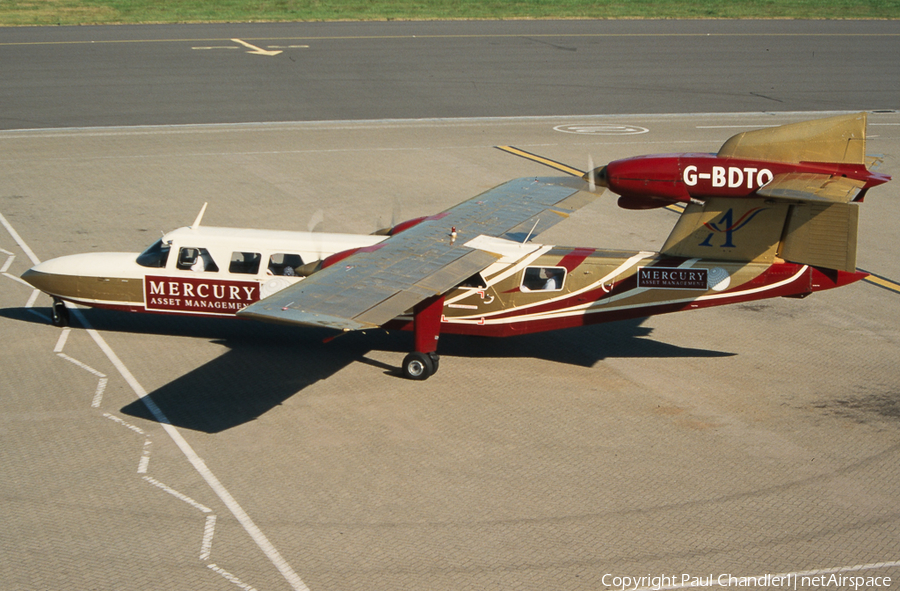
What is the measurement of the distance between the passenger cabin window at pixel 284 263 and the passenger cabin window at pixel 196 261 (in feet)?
4.70

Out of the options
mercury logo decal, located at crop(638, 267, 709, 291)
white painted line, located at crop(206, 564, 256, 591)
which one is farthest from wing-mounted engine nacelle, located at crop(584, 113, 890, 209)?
white painted line, located at crop(206, 564, 256, 591)

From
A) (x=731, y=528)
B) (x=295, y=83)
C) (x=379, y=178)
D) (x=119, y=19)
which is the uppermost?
(x=119, y=19)

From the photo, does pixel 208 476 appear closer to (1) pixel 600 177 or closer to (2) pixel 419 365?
(2) pixel 419 365

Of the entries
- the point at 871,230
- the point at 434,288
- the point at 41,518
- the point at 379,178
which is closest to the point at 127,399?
the point at 41,518

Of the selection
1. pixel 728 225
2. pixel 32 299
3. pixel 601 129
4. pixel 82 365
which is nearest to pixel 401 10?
pixel 601 129

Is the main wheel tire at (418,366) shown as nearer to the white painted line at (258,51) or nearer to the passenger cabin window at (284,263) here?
the passenger cabin window at (284,263)

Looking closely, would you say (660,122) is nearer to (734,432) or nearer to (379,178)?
(379,178)

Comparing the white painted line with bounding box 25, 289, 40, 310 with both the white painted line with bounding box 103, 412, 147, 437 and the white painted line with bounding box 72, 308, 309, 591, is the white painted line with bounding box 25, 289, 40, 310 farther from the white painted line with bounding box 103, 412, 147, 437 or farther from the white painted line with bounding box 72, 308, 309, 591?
the white painted line with bounding box 103, 412, 147, 437

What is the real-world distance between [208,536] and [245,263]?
28.3 feet

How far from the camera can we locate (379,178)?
1468 inches

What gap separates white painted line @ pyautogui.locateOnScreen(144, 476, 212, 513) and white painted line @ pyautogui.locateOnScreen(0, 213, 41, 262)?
14.2m

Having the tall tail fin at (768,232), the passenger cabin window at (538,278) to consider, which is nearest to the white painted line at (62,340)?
the passenger cabin window at (538,278)

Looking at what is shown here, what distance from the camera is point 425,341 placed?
20.2 m

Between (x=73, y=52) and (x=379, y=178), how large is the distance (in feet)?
112
